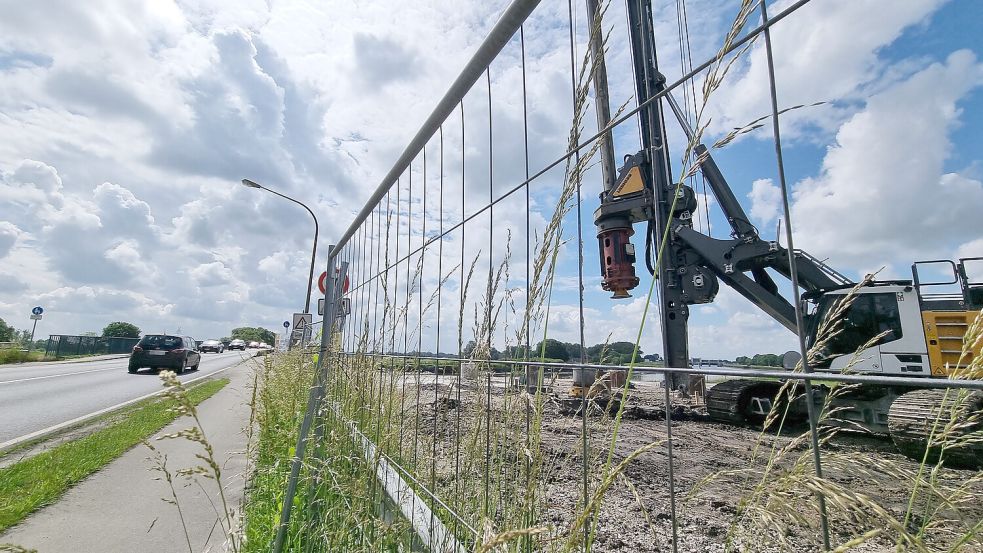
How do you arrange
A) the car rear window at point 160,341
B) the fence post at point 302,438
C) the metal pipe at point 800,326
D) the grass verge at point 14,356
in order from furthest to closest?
the grass verge at point 14,356 < the car rear window at point 160,341 < the fence post at point 302,438 < the metal pipe at point 800,326

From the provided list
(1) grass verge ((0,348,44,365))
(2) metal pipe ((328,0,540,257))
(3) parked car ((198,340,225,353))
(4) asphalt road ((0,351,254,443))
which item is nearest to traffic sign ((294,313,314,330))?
(4) asphalt road ((0,351,254,443))

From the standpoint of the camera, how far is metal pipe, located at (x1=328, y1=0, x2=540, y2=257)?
1595 mm

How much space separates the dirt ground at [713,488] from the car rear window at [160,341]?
19.9 metres

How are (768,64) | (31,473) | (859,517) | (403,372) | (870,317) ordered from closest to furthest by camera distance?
1. (859,517)
2. (768,64)
3. (403,372)
4. (31,473)
5. (870,317)

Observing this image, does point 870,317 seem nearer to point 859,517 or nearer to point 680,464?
point 680,464

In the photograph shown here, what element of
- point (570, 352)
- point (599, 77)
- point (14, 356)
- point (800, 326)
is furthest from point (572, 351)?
point (14, 356)

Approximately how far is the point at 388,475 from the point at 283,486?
1.93 metres

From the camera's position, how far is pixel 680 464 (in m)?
4.66

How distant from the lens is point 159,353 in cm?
1953

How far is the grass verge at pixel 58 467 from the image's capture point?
4.13 metres

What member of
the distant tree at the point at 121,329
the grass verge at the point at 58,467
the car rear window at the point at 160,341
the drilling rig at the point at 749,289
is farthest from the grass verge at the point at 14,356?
the distant tree at the point at 121,329

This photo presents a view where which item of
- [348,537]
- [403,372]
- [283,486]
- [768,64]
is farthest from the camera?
[283,486]

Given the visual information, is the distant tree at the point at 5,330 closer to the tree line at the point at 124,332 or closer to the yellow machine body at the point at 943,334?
the tree line at the point at 124,332

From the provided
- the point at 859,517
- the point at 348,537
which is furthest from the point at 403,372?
the point at 859,517
